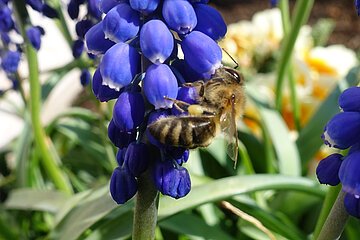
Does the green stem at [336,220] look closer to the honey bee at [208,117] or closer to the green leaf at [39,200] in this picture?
the honey bee at [208,117]

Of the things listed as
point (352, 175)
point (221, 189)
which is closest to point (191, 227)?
point (221, 189)

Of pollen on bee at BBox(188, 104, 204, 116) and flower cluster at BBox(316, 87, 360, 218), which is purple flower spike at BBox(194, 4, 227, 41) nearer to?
pollen on bee at BBox(188, 104, 204, 116)

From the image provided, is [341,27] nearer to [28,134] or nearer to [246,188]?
[28,134]

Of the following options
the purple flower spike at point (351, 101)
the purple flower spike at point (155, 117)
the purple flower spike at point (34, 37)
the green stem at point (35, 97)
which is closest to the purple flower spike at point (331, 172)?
the purple flower spike at point (351, 101)

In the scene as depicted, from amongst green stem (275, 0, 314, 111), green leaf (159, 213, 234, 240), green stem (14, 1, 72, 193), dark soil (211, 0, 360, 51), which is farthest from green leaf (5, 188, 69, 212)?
dark soil (211, 0, 360, 51)

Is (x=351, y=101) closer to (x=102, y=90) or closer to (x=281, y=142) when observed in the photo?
(x=102, y=90)
